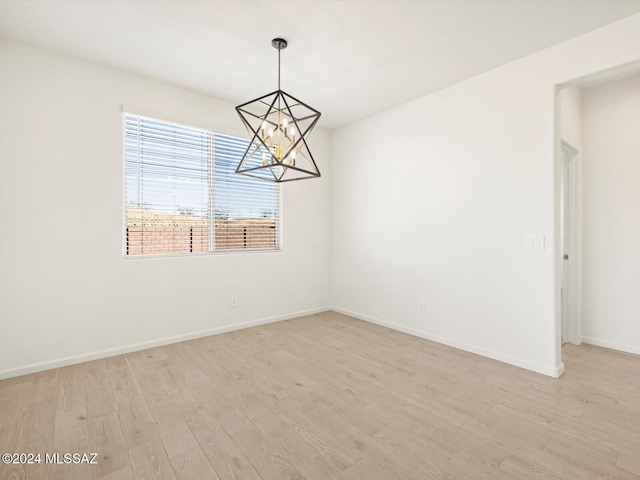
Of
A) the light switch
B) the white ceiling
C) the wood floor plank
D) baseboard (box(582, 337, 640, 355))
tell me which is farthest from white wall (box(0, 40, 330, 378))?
baseboard (box(582, 337, 640, 355))

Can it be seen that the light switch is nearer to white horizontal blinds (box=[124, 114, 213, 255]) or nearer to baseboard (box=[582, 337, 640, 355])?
baseboard (box=[582, 337, 640, 355])

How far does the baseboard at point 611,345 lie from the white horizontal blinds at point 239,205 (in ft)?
12.3

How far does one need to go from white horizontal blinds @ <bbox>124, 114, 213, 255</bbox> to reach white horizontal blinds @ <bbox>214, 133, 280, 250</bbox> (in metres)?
0.15

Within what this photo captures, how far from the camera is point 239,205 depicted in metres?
4.02

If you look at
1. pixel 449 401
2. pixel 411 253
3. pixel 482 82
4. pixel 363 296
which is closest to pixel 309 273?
pixel 363 296

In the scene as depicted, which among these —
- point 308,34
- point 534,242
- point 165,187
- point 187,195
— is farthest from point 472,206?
point 165,187

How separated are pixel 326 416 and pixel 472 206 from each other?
2.39 m

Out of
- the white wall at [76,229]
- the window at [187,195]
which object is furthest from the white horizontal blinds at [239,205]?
the white wall at [76,229]

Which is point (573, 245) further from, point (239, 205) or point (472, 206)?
point (239, 205)

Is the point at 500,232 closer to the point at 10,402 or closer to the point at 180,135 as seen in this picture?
the point at 180,135

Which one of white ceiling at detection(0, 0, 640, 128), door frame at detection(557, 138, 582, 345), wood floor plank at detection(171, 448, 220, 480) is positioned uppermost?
white ceiling at detection(0, 0, 640, 128)

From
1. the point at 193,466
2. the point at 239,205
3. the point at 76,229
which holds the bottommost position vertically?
the point at 193,466

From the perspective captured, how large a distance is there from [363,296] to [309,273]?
0.85 metres

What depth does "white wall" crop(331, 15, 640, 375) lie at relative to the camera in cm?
268
